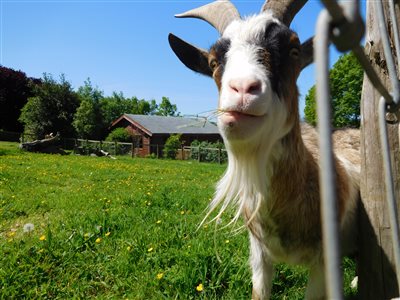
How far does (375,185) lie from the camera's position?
201 centimetres

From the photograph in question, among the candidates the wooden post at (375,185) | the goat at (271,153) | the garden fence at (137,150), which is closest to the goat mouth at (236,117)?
the goat at (271,153)

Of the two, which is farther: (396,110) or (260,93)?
(260,93)

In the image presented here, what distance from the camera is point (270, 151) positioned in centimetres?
213

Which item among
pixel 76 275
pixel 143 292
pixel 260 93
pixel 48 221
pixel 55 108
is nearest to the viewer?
pixel 260 93

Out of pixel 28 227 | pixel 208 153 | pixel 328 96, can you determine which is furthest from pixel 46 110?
pixel 328 96

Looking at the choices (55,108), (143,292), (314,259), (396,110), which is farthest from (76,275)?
(55,108)

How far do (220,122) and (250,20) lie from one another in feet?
2.54

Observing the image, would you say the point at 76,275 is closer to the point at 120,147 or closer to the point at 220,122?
the point at 220,122

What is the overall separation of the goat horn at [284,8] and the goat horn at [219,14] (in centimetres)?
35

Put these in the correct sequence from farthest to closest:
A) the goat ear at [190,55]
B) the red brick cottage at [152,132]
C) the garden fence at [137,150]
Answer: the red brick cottage at [152,132], the garden fence at [137,150], the goat ear at [190,55]

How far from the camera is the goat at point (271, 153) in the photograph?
181 centimetres

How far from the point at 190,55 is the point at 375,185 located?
184 centimetres

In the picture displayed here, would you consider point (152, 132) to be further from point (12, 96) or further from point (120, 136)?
point (12, 96)

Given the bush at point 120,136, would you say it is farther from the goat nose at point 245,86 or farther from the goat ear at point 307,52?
the goat nose at point 245,86
